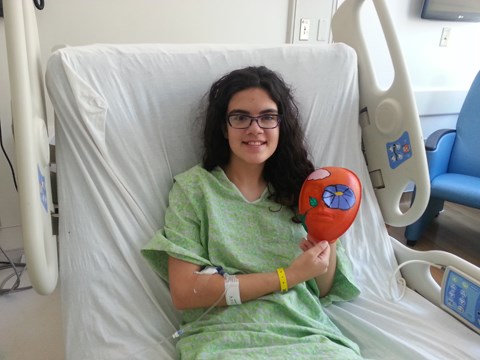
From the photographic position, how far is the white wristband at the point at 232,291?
908mm

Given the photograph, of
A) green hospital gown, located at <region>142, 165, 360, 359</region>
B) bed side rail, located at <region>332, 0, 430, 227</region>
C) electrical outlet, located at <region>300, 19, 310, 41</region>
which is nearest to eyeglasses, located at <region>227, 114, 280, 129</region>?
green hospital gown, located at <region>142, 165, 360, 359</region>

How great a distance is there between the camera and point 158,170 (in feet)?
3.62

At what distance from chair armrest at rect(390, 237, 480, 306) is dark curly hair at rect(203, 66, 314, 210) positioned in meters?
0.45

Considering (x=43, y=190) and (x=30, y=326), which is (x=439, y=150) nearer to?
(x=43, y=190)

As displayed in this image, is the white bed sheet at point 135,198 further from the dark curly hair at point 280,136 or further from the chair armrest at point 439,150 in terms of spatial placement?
the chair armrest at point 439,150

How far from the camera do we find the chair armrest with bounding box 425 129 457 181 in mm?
2225

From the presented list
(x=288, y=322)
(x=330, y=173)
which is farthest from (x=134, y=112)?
(x=288, y=322)

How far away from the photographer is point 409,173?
1.20 m

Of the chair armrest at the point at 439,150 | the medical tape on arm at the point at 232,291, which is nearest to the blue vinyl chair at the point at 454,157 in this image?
the chair armrest at the point at 439,150

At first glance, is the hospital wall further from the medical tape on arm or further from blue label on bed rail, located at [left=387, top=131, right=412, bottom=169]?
the medical tape on arm

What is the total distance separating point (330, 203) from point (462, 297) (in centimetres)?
49

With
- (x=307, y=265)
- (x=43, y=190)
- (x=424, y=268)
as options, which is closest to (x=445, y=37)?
(x=424, y=268)

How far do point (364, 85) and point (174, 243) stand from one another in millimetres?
882

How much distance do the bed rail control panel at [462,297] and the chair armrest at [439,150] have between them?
1316mm
